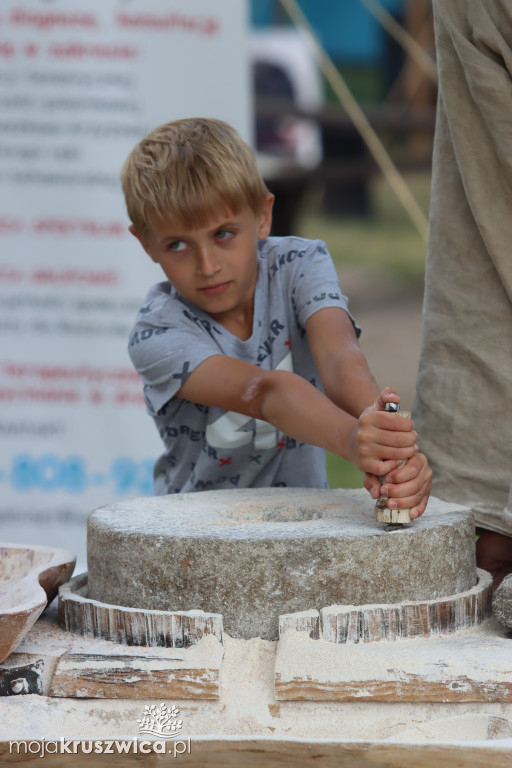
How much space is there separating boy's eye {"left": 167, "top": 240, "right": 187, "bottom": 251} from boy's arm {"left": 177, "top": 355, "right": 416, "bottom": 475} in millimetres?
221

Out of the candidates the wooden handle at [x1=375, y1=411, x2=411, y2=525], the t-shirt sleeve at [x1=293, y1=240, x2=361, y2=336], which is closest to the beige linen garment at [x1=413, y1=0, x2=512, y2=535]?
the t-shirt sleeve at [x1=293, y1=240, x2=361, y2=336]

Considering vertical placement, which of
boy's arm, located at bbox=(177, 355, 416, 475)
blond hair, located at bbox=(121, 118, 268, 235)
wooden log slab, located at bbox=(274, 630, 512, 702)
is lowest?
wooden log slab, located at bbox=(274, 630, 512, 702)

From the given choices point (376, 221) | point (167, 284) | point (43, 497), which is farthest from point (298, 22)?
point (376, 221)

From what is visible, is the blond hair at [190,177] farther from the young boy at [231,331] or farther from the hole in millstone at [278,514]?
the hole in millstone at [278,514]

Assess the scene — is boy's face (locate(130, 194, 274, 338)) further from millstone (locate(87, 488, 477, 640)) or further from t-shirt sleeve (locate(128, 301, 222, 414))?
millstone (locate(87, 488, 477, 640))

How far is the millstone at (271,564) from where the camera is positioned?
151cm

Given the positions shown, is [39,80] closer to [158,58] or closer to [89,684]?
[158,58]

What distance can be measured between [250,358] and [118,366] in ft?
4.41

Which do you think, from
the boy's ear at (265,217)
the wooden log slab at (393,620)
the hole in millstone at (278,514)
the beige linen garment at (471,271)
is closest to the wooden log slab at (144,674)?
the wooden log slab at (393,620)

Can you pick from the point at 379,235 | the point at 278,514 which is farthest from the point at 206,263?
the point at 379,235

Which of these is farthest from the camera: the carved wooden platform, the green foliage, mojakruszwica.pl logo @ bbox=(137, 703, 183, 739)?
the green foliage

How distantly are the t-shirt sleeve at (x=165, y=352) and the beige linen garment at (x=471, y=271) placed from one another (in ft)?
1.44

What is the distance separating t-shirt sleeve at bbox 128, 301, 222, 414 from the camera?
189 centimetres

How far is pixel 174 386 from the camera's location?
190 cm
